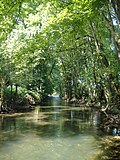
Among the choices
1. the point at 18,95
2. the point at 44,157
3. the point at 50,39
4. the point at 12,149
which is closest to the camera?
the point at 44,157

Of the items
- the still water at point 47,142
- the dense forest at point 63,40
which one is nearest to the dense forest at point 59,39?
the dense forest at point 63,40

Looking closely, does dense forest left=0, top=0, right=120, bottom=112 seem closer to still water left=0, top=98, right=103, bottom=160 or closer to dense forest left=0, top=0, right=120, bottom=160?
dense forest left=0, top=0, right=120, bottom=160

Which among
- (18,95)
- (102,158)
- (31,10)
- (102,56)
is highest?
(31,10)

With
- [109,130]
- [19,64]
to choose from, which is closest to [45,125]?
[109,130]

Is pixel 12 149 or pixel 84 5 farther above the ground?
pixel 84 5

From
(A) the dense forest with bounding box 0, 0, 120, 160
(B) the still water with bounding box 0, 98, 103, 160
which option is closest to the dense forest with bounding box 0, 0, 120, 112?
(A) the dense forest with bounding box 0, 0, 120, 160

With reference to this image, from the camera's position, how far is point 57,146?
11023mm

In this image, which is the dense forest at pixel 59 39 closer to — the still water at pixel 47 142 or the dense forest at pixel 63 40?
the dense forest at pixel 63 40

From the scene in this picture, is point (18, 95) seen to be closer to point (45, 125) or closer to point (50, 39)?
point (45, 125)

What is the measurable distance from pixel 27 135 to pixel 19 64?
12.0 meters

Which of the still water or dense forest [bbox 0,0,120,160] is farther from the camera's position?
the still water

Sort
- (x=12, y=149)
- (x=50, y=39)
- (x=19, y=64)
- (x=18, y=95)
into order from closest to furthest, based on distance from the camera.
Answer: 1. (x=12, y=149)
2. (x=50, y=39)
3. (x=19, y=64)
4. (x=18, y=95)

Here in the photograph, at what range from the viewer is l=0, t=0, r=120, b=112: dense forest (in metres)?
9.44

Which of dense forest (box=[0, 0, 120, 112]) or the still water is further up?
dense forest (box=[0, 0, 120, 112])
